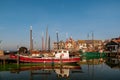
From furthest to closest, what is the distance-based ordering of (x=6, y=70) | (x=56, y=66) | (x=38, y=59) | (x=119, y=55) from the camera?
(x=119, y=55) < (x=38, y=59) < (x=56, y=66) < (x=6, y=70)

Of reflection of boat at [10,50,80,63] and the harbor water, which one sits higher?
reflection of boat at [10,50,80,63]

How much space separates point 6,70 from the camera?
163 ft

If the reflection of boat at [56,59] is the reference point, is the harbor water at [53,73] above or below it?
below

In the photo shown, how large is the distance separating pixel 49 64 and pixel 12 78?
64.1 ft

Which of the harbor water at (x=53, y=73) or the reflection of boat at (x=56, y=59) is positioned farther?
the reflection of boat at (x=56, y=59)

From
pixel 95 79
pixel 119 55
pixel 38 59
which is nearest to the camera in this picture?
pixel 95 79

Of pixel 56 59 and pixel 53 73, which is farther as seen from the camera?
pixel 56 59

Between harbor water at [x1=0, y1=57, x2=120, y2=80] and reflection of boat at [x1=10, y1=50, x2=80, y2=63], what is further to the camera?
reflection of boat at [x1=10, y1=50, x2=80, y2=63]

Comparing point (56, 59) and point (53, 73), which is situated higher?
point (56, 59)

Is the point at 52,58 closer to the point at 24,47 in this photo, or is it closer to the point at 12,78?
the point at 12,78

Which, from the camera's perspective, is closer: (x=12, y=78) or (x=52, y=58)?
(x=12, y=78)

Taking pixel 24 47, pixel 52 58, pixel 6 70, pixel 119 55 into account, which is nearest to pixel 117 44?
pixel 119 55

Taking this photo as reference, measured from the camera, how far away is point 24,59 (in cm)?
6050

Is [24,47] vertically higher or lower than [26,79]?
higher
